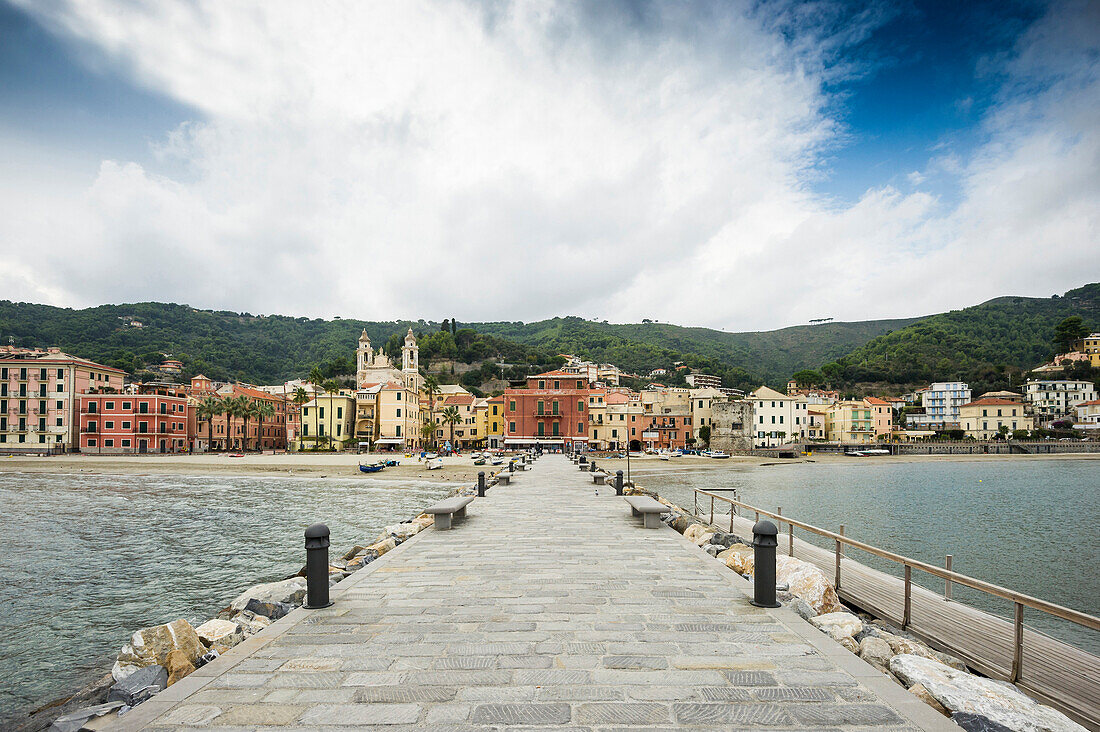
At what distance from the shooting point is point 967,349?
118 meters

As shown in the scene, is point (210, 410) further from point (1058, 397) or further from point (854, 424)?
point (1058, 397)

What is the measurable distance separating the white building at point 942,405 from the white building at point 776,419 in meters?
34.3

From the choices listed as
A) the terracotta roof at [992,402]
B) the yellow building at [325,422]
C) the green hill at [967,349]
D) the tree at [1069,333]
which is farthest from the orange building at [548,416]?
the tree at [1069,333]

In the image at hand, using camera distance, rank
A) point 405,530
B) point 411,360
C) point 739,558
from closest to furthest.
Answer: point 739,558
point 405,530
point 411,360

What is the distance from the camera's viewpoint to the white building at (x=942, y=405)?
3939 inches

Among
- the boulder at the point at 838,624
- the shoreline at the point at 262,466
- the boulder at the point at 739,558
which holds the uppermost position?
the boulder at the point at 838,624

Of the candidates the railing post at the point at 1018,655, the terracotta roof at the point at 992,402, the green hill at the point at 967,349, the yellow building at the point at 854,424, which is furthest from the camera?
the green hill at the point at 967,349

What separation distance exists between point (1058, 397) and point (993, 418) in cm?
1516

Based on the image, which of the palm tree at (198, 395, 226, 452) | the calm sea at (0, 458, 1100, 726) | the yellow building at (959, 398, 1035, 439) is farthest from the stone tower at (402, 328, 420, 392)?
the yellow building at (959, 398, 1035, 439)

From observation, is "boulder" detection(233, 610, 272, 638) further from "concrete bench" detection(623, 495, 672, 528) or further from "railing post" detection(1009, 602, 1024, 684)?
"railing post" detection(1009, 602, 1024, 684)

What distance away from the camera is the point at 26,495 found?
3000 cm

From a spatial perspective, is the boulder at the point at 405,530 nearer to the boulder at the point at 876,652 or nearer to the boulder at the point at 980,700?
the boulder at the point at 876,652

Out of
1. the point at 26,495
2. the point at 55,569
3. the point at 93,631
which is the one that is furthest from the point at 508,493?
the point at 26,495

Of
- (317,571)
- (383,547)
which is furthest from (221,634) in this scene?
(383,547)
